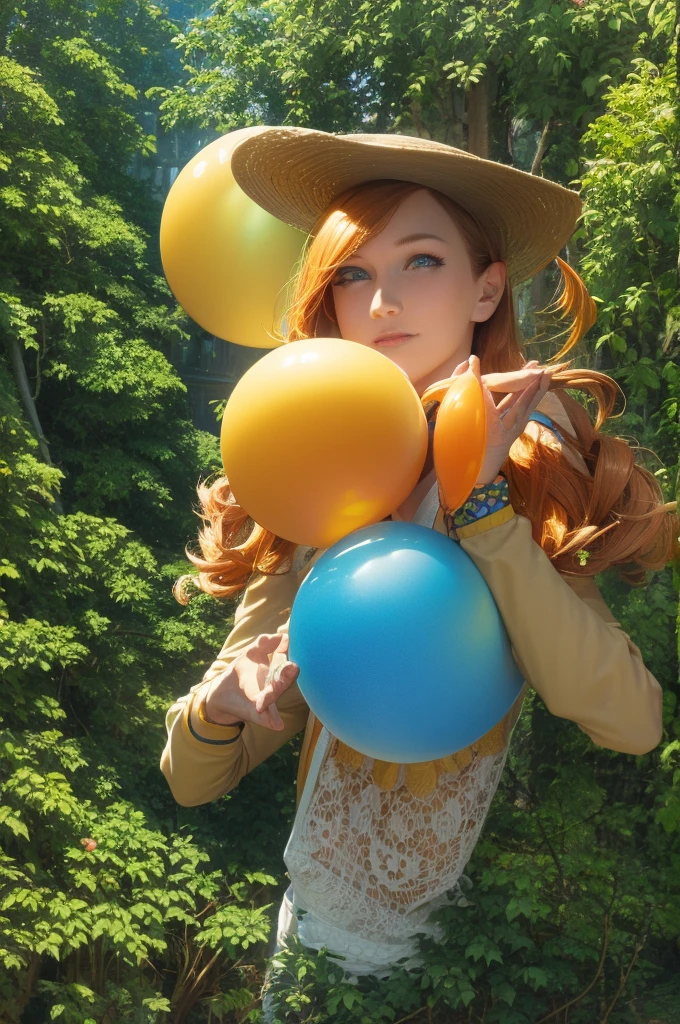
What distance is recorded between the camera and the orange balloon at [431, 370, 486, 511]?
148cm

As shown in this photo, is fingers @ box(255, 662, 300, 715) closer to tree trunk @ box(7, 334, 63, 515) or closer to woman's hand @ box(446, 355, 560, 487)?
woman's hand @ box(446, 355, 560, 487)

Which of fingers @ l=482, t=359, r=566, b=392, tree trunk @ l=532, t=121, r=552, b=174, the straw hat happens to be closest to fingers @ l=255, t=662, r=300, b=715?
fingers @ l=482, t=359, r=566, b=392

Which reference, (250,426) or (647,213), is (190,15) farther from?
(250,426)

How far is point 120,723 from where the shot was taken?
477cm

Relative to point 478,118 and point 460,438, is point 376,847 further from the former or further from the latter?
point 478,118

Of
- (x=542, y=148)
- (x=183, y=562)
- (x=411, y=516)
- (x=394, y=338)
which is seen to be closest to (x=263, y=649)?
(x=411, y=516)

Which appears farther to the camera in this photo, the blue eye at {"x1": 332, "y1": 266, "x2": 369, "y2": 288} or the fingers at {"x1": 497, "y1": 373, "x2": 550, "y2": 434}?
the blue eye at {"x1": 332, "y1": 266, "x2": 369, "y2": 288}

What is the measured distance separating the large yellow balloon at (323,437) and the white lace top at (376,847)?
551 millimetres

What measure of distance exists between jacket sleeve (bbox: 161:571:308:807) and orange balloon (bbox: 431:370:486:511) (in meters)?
0.47

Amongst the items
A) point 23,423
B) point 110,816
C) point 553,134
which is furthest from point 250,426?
point 553,134

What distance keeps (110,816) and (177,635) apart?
1.24 metres

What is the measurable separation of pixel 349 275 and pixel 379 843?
1106mm

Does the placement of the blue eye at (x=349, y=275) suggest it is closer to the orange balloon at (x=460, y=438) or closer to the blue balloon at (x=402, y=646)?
the orange balloon at (x=460, y=438)

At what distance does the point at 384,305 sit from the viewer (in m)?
1.83
